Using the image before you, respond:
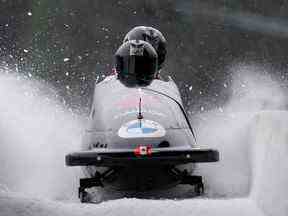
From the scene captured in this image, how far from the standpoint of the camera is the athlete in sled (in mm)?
5512

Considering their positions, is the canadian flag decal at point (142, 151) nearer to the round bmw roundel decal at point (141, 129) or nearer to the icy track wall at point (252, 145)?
the round bmw roundel decal at point (141, 129)

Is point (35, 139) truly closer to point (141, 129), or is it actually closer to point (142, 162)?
point (141, 129)

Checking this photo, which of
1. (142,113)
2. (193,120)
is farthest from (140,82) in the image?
(193,120)

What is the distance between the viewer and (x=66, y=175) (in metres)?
7.33

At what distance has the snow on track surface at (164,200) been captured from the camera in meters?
3.72

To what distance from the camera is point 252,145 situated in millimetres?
7305

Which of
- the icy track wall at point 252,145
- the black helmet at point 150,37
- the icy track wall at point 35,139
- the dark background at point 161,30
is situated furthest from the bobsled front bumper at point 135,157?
the dark background at point 161,30

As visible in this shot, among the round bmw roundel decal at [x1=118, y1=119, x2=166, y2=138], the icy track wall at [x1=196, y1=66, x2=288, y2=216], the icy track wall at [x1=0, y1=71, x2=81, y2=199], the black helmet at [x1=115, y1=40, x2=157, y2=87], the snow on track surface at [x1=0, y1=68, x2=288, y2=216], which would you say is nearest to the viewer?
the snow on track surface at [x1=0, y1=68, x2=288, y2=216]

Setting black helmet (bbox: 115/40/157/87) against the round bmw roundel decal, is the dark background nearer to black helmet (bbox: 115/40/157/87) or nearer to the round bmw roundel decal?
black helmet (bbox: 115/40/157/87)

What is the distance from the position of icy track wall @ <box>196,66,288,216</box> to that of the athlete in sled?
1.96 ft

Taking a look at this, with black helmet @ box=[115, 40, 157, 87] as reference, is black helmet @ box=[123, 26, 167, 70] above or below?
above

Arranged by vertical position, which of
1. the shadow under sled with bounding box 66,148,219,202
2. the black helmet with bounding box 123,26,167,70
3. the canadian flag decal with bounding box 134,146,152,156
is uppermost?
the black helmet with bounding box 123,26,167,70

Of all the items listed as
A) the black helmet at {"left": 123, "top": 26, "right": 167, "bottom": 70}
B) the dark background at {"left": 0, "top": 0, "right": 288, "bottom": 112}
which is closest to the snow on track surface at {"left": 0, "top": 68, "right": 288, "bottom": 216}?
the black helmet at {"left": 123, "top": 26, "right": 167, "bottom": 70}

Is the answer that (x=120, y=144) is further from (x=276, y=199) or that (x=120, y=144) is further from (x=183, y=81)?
(x=183, y=81)
